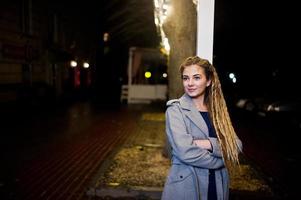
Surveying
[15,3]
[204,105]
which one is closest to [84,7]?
[15,3]

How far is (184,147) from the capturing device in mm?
2764

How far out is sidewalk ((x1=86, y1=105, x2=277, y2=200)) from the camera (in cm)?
562

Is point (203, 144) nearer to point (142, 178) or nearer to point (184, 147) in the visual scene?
point (184, 147)

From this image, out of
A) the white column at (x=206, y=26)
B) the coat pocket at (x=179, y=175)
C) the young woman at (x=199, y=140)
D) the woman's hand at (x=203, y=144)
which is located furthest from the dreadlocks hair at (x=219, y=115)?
the white column at (x=206, y=26)

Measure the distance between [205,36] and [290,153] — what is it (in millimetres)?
7168

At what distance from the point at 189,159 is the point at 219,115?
483mm

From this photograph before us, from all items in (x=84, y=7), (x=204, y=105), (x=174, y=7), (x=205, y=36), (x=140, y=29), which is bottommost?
(x=204, y=105)

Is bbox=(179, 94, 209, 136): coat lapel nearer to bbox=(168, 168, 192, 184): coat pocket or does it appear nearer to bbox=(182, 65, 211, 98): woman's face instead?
bbox=(182, 65, 211, 98): woman's face

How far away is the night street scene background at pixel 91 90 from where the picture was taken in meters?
7.44

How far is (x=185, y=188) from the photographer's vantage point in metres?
2.79

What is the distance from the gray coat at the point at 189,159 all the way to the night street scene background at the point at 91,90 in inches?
125

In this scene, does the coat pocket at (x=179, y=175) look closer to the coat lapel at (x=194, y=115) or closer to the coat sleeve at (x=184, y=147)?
the coat sleeve at (x=184, y=147)

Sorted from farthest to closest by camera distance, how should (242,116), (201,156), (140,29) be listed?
1. (140,29)
2. (242,116)
3. (201,156)

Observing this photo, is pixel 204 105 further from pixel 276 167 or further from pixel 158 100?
pixel 158 100
